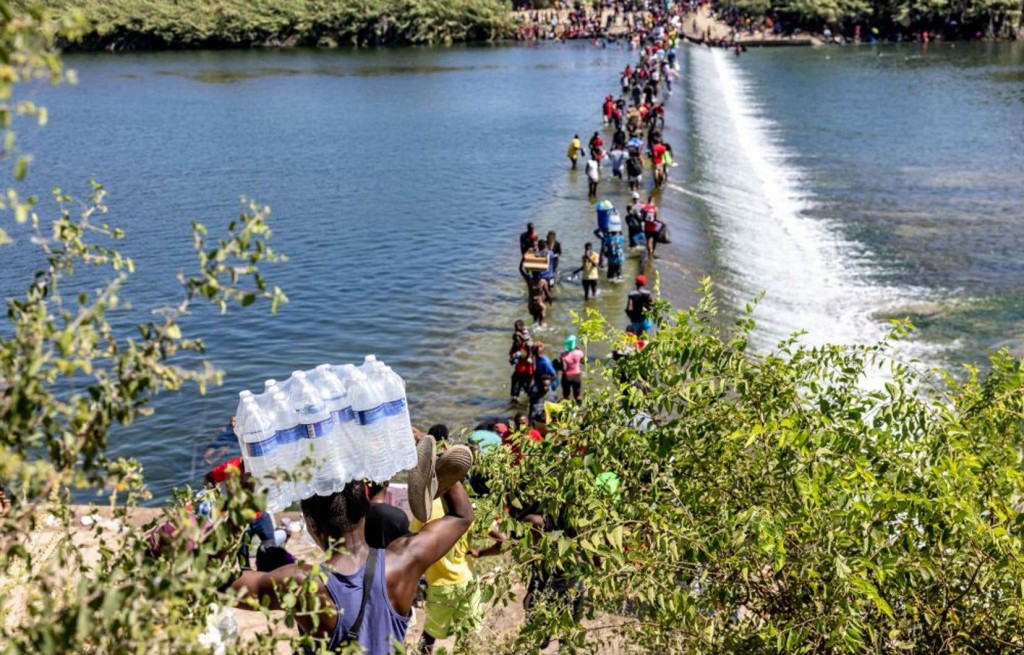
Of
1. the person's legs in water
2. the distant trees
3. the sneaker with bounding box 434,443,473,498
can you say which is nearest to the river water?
the person's legs in water

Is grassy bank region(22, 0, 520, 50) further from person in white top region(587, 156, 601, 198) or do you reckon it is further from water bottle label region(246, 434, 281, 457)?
water bottle label region(246, 434, 281, 457)

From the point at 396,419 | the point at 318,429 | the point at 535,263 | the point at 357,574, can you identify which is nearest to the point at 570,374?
the point at 535,263

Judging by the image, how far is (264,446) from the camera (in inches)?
217

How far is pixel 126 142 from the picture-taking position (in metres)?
46.1

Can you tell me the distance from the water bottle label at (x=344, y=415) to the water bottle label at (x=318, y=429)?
0.41ft

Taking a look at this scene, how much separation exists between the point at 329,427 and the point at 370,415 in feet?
0.92

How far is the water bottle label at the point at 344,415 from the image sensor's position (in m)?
5.74

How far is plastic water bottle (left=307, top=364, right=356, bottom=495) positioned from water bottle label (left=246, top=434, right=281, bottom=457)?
209 millimetres

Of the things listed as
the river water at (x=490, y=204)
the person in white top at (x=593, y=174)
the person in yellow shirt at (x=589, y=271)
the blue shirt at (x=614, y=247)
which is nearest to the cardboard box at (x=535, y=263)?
the person in yellow shirt at (x=589, y=271)

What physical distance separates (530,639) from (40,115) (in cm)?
408

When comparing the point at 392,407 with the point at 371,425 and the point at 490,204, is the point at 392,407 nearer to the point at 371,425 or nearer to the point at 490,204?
the point at 371,425

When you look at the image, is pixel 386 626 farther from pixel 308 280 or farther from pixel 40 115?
pixel 308 280

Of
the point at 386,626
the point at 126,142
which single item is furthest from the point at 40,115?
the point at 126,142

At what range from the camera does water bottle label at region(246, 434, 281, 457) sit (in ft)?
18.1
